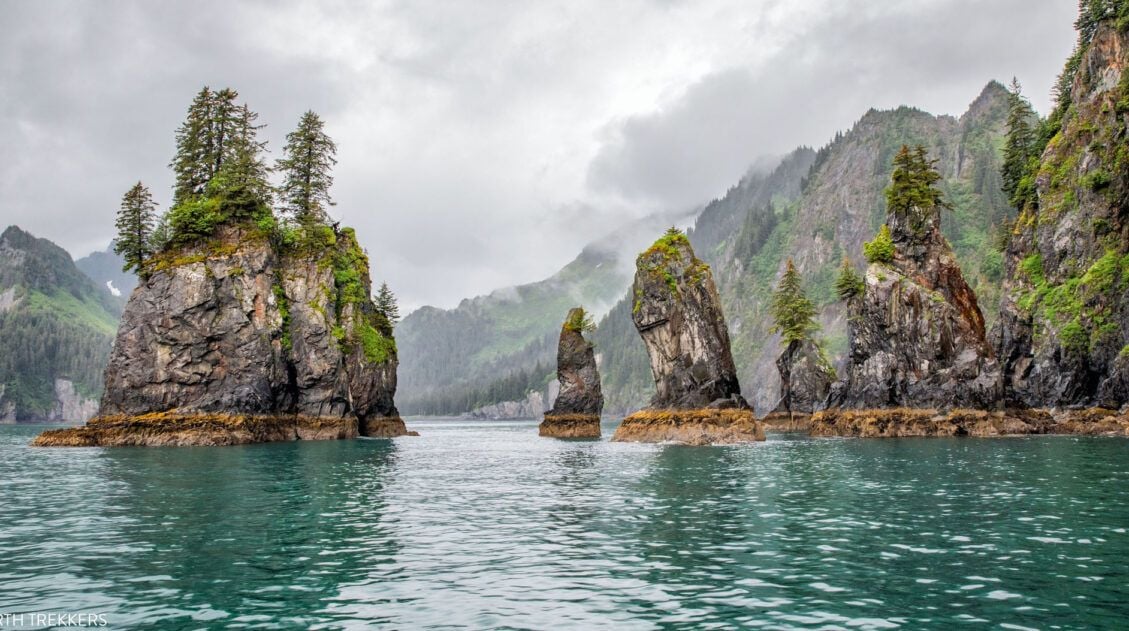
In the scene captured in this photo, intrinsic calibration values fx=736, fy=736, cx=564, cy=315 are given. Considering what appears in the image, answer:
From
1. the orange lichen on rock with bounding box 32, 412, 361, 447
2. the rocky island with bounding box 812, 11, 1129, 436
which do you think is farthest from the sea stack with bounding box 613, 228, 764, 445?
the orange lichen on rock with bounding box 32, 412, 361, 447

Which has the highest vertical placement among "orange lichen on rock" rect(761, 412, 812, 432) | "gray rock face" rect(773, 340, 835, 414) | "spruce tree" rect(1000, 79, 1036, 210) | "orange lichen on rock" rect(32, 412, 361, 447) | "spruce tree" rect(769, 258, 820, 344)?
"spruce tree" rect(1000, 79, 1036, 210)

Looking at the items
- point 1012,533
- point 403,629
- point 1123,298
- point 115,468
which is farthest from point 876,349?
point 403,629

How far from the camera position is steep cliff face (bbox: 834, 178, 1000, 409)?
79.6 metres

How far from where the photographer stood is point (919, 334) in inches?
3268

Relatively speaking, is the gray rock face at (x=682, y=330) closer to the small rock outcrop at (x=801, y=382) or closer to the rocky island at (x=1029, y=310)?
the rocky island at (x=1029, y=310)

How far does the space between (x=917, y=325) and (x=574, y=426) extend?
1873 inches

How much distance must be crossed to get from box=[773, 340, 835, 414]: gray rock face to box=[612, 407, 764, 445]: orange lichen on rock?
44.3 m

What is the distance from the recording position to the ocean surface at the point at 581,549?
48.0 feet

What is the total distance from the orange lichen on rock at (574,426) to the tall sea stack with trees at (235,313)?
26789mm

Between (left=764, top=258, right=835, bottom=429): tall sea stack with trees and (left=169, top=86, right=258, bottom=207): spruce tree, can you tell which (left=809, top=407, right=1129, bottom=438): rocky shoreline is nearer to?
(left=764, top=258, right=835, bottom=429): tall sea stack with trees

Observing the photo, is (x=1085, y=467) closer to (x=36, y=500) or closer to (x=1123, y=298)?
(x=1123, y=298)

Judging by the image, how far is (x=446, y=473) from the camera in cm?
4641

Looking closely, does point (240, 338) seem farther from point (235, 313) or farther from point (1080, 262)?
point (1080, 262)

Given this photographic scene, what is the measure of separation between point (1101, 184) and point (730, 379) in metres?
45.7
